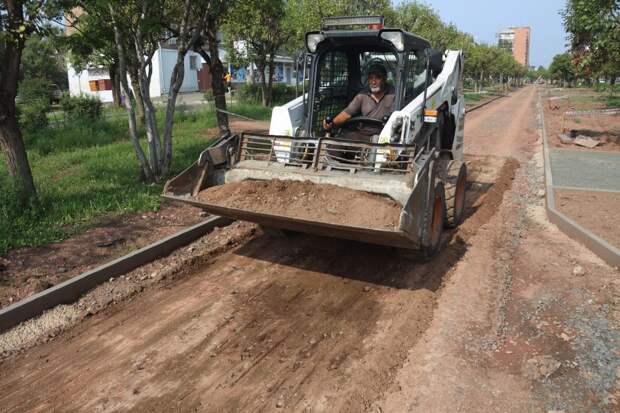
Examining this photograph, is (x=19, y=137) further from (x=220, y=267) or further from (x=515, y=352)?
(x=515, y=352)

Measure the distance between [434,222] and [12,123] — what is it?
6006 millimetres

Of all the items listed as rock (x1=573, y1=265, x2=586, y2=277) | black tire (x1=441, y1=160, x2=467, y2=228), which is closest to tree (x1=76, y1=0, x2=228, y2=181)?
black tire (x1=441, y1=160, x2=467, y2=228)

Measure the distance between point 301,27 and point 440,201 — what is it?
18.4 meters

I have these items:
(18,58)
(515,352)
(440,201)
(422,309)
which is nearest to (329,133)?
(440,201)

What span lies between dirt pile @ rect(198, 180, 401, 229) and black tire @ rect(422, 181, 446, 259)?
1.71ft

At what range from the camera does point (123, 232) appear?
22.2 feet

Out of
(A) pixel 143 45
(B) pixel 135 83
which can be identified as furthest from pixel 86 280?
(B) pixel 135 83

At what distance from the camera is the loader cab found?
6191 mm

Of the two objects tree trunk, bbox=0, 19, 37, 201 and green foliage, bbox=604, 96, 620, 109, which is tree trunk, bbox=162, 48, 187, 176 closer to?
tree trunk, bbox=0, 19, 37, 201

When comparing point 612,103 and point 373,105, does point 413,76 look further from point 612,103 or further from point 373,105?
point 612,103

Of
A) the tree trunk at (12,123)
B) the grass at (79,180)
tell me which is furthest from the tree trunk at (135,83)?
the tree trunk at (12,123)

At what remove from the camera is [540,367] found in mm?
3922

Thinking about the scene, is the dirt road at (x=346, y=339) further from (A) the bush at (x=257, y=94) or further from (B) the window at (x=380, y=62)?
(A) the bush at (x=257, y=94)

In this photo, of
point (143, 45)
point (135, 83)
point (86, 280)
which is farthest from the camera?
point (135, 83)
